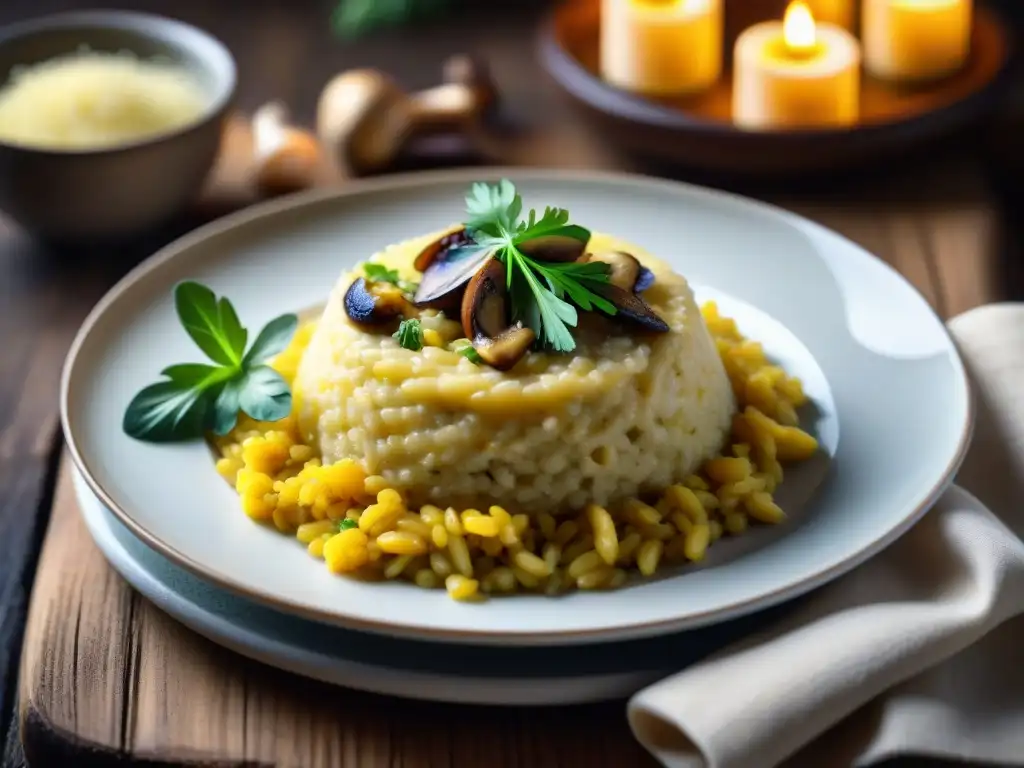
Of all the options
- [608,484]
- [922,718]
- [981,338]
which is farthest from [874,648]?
[981,338]

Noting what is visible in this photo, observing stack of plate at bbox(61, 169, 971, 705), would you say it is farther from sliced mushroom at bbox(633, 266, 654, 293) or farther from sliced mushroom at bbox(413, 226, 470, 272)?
sliced mushroom at bbox(413, 226, 470, 272)

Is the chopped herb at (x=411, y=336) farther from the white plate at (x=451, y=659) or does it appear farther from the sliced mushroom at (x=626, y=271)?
the white plate at (x=451, y=659)

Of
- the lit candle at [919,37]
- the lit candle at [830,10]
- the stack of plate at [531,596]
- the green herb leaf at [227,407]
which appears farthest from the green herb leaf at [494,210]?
the lit candle at [830,10]

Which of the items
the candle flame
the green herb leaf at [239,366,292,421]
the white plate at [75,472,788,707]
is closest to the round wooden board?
the candle flame

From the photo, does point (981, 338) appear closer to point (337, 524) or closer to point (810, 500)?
point (810, 500)

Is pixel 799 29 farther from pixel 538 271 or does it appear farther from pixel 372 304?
pixel 372 304

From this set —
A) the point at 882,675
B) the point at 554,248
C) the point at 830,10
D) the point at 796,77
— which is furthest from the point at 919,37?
the point at 882,675

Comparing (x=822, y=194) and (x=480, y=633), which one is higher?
(x=480, y=633)
